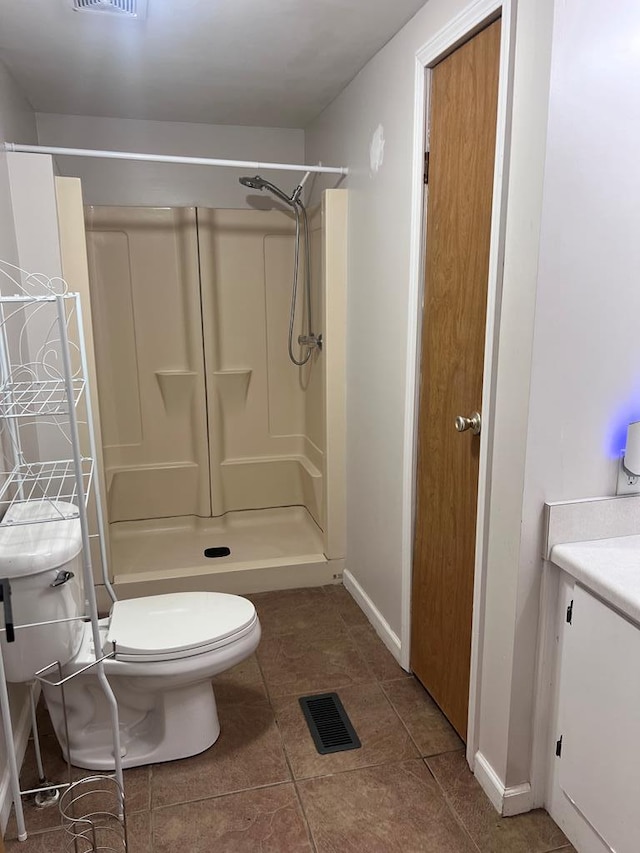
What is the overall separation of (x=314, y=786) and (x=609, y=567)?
108 cm

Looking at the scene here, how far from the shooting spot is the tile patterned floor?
168 centimetres

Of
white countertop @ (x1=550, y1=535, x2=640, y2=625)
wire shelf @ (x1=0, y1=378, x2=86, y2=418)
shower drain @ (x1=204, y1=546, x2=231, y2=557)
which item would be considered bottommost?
shower drain @ (x1=204, y1=546, x2=231, y2=557)

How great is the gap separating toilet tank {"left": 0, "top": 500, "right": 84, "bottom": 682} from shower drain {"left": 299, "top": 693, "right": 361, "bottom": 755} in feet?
2.75

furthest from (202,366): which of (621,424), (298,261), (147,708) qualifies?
(621,424)

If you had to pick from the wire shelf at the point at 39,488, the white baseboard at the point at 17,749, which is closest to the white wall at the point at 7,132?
the wire shelf at the point at 39,488

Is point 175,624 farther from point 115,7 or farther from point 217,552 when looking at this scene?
point 115,7

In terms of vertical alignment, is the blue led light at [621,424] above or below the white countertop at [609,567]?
above

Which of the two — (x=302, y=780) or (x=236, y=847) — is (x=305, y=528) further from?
(x=236, y=847)

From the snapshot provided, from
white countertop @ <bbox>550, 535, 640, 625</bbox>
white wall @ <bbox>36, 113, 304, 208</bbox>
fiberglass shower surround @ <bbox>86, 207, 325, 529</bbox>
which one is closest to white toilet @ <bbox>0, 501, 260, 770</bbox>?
white countertop @ <bbox>550, 535, 640, 625</bbox>

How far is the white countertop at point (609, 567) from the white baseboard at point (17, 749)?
Answer: 1544 mm

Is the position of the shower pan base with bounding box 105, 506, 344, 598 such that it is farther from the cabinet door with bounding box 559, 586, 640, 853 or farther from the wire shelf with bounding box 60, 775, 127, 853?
the cabinet door with bounding box 559, 586, 640, 853

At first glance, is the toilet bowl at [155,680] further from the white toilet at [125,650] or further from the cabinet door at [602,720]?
the cabinet door at [602,720]

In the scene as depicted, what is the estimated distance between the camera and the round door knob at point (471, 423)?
1.81 metres

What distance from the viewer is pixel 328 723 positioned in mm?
2129
